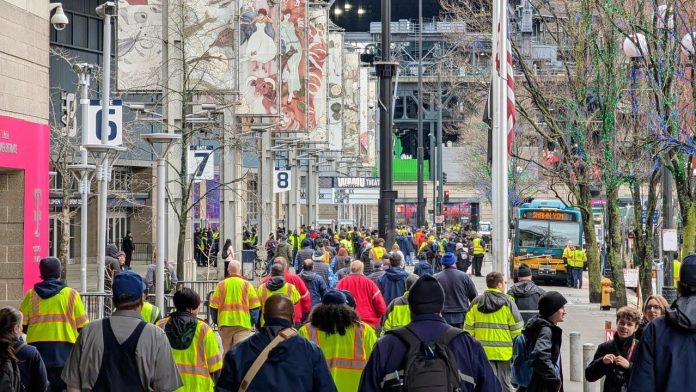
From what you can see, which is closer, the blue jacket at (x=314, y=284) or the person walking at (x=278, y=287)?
the person walking at (x=278, y=287)

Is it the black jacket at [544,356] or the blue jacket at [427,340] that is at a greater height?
the blue jacket at [427,340]

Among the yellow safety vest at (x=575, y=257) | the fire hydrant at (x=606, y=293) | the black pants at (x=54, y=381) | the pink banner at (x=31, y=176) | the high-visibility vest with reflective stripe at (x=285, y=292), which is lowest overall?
→ the fire hydrant at (x=606, y=293)

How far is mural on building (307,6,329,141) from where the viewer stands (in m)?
42.9

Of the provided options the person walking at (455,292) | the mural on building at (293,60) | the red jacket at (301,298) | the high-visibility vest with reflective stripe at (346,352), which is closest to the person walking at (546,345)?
the high-visibility vest with reflective stripe at (346,352)

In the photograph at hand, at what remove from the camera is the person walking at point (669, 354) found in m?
6.67

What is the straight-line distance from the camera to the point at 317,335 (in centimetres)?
930

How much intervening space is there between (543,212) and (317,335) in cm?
4098

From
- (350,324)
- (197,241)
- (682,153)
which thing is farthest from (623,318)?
(197,241)

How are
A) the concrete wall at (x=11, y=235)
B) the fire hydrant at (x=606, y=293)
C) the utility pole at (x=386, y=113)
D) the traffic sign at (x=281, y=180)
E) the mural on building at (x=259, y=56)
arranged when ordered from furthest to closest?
the traffic sign at (x=281, y=180) → the mural on building at (x=259, y=56) → the fire hydrant at (x=606, y=293) → the utility pole at (x=386, y=113) → the concrete wall at (x=11, y=235)

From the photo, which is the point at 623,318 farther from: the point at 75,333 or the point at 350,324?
the point at 75,333

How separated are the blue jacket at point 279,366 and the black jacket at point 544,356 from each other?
276 centimetres

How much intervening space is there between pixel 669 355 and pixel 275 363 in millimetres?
2168

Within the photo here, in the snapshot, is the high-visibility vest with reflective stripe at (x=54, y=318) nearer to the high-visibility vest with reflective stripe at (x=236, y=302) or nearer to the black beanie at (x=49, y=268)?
the black beanie at (x=49, y=268)

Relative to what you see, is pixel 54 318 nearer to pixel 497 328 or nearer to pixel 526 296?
pixel 497 328
